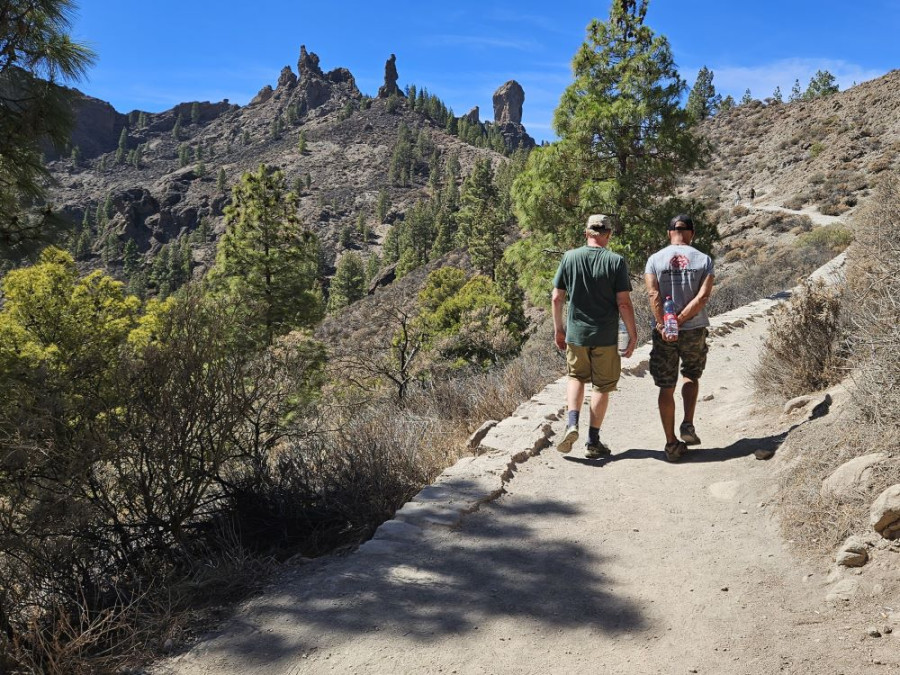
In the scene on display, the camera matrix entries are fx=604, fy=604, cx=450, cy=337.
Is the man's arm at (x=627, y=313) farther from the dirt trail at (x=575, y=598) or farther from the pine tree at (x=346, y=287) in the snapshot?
the pine tree at (x=346, y=287)

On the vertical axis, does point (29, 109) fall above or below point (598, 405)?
above

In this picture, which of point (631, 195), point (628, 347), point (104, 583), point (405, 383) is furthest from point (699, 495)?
point (631, 195)

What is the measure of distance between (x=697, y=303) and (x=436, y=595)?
269 cm

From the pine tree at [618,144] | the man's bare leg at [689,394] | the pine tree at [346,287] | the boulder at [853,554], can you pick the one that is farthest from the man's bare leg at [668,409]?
the pine tree at [346,287]

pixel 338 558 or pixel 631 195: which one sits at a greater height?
pixel 631 195

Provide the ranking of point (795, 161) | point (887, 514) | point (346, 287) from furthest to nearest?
point (346, 287), point (795, 161), point (887, 514)

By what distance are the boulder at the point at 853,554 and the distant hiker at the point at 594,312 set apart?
6.38 feet

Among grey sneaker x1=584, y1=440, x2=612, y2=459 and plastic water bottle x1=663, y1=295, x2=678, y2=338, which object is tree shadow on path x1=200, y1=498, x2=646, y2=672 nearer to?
grey sneaker x1=584, y1=440, x2=612, y2=459

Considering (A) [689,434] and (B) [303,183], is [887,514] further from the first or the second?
(B) [303,183]

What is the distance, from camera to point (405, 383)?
27.3 ft

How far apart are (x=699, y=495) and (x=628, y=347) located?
116 cm

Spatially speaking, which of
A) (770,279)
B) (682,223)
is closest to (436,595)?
(682,223)

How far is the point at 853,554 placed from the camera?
2609 millimetres

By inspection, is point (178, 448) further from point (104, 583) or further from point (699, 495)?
point (699, 495)
